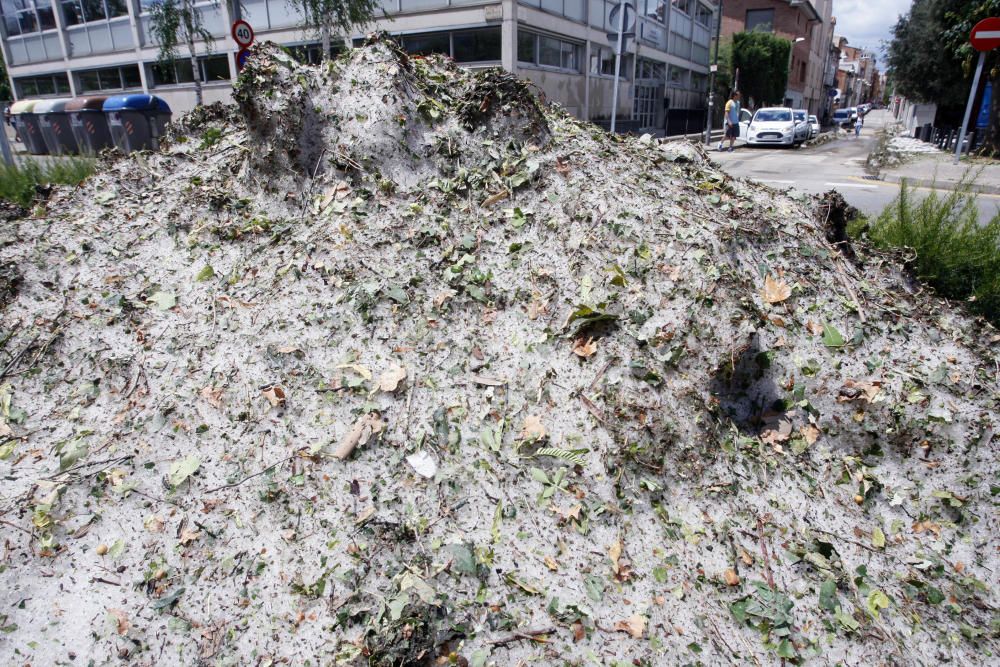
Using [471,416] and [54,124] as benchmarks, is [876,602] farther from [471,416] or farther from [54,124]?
[54,124]

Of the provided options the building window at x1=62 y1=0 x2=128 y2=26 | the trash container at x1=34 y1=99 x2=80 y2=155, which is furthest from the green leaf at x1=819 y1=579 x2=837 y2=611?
the building window at x1=62 y1=0 x2=128 y2=26

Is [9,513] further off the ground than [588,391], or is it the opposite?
[588,391]

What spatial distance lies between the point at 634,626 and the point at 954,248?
373cm

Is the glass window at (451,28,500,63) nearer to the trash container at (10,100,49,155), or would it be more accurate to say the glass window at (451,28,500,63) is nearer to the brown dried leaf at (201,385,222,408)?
the trash container at (10,100,49,155)

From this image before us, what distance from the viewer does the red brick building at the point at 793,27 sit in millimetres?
44562

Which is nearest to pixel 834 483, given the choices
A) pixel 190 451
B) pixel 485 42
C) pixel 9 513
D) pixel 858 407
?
pixel 858 407

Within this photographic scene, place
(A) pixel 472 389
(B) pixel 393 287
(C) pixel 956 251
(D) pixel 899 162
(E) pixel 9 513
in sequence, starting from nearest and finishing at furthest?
(E) pixel 9 513 < (A) pixel 472 389 < (B) pixel 393 287 < (C) pixel 956 251 < (D) pixel 899 162

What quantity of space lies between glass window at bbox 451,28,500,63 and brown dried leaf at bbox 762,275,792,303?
1579 cm

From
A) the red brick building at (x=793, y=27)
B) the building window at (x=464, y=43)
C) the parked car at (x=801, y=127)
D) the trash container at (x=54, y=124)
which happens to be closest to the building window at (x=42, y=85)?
the trash container at (x=54, y=124)

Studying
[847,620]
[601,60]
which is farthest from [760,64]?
[847,620]

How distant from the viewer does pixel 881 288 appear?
3.64 meters

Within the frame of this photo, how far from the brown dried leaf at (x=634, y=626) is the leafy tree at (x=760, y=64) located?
4170 centimetres

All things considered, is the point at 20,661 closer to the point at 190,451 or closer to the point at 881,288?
the point at 190,451

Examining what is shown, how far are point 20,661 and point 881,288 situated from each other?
15.1 ft
